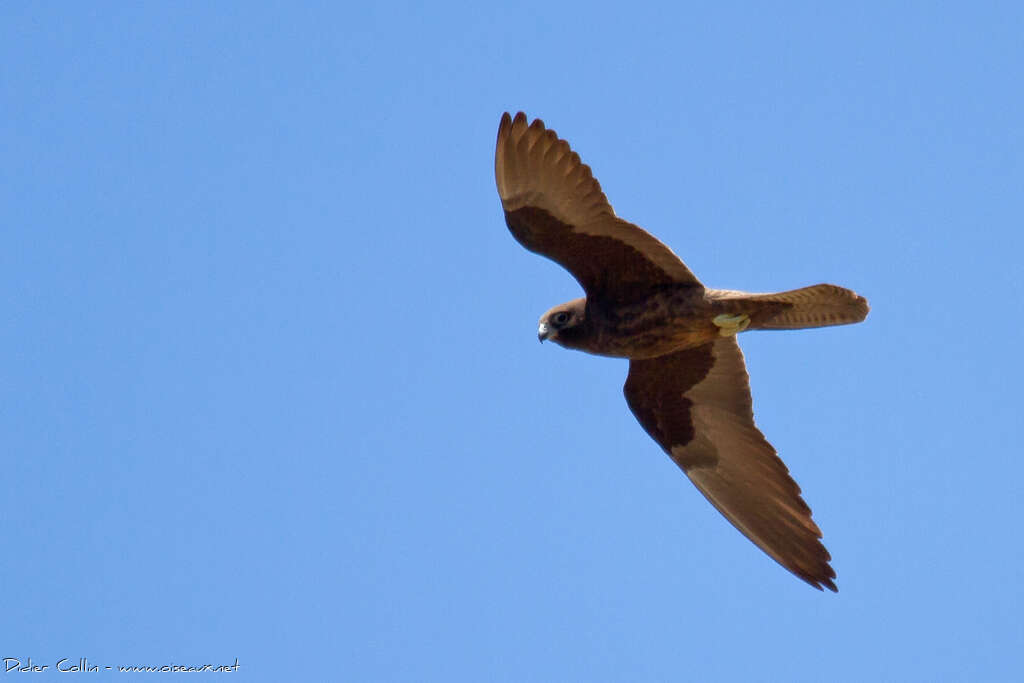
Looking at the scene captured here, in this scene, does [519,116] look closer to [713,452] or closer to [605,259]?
[605,259]

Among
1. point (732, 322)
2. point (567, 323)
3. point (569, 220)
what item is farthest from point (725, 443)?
point (569, 220)

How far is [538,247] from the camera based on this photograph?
9.48 meters

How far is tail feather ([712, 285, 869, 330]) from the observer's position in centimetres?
875

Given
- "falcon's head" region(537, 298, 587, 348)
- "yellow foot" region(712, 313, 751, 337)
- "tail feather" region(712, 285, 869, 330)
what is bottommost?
"tail feather" region(712, 285, 869, 330)

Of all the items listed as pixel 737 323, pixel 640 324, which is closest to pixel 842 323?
pixel 737 323

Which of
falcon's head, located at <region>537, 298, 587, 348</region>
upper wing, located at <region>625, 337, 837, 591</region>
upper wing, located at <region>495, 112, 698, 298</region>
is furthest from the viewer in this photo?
upper wing, located at <region>625, 337, 837, 591</region>

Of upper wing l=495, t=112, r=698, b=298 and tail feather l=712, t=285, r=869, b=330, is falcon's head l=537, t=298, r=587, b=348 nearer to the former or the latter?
upper wing l=495, t=112, r=698, b=298

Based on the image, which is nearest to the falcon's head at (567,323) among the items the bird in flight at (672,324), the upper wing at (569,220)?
the bird in flight at (672,324)

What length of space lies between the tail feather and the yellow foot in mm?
64

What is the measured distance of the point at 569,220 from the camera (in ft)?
30.2

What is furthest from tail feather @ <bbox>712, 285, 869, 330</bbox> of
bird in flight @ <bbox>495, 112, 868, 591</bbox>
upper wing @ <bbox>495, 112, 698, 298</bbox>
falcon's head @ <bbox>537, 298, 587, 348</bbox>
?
falcon's head @ <bbox>537, 298, 587, 348</bbox>

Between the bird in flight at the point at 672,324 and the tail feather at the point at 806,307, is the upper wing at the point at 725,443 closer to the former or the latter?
the bird in flight at the point at 672,324

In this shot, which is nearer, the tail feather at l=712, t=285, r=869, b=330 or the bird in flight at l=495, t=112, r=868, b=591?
the tail feather at l=712, t=285, r=869, b=330

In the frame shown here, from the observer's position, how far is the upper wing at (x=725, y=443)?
10.1 metres
